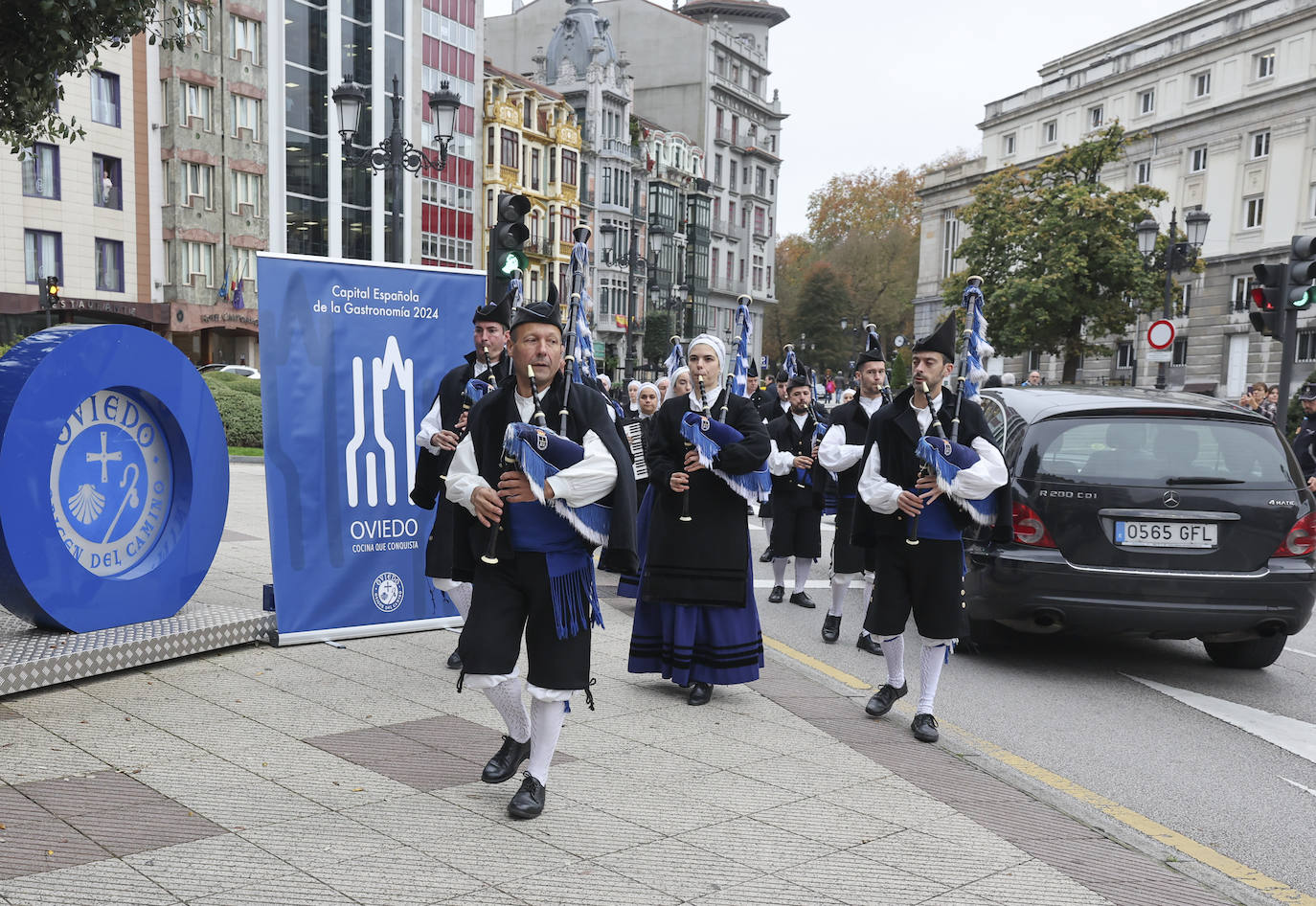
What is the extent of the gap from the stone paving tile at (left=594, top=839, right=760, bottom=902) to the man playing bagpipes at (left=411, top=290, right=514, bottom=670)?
8.02ft

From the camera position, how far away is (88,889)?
11.2 ft

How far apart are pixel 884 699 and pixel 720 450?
1.59m

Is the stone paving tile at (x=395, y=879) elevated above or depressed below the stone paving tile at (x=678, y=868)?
above

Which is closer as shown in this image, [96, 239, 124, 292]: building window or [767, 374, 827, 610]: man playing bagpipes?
[767, 374, 827, 610]: man playing bagpipes

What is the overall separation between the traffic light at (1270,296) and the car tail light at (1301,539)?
184 inches

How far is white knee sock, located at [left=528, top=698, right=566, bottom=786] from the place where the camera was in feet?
14.0

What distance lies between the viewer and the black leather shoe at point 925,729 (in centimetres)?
549

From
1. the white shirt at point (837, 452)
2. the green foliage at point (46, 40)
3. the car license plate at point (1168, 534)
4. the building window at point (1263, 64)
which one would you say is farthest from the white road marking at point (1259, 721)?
the building window at point (1263, 64)

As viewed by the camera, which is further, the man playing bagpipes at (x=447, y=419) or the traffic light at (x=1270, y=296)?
the traffic light at (x=1270, y=296)

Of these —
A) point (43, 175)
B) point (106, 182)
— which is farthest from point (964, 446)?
point (106, 182)

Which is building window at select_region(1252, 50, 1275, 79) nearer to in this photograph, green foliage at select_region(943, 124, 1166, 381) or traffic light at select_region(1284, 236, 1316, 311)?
green foliage at select_region(943, 124, 1166, 381)

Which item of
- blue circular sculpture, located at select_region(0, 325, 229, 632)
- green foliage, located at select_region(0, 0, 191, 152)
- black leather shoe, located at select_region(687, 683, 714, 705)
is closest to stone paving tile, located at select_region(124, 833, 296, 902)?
blue circular sculpture, located at select_region(0, 325, 229, 632)

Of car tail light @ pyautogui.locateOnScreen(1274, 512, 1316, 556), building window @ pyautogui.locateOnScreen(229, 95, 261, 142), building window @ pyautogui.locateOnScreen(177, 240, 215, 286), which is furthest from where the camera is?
building window @ pyautogui.locateOnScreen(229, 95, 261, 142)

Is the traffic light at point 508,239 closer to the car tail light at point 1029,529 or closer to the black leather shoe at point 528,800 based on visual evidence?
the car tail light at point 1029,529
